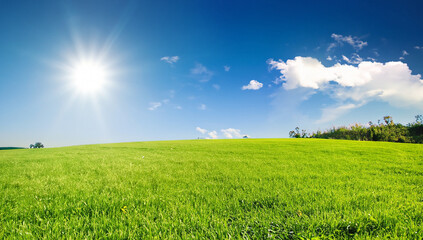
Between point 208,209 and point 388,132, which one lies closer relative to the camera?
point 208,209

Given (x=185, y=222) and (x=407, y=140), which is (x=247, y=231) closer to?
(x=185, y=222)

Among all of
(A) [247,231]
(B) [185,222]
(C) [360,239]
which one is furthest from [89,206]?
(C) [360,239]

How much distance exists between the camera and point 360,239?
5.84 feet

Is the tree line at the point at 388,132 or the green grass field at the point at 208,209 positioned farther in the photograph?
the tree line at the point at 388,132

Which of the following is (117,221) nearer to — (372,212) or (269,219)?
(269,219)

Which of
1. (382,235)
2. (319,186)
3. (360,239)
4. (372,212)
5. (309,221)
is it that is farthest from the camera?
(319,186)

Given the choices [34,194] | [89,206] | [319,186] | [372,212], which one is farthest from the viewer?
[319,186]

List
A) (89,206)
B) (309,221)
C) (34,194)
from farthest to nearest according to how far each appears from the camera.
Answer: (34,194) < (89,206) < (309,221)

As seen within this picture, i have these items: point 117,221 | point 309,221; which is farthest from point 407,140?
point 117,221

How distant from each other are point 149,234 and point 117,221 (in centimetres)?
52

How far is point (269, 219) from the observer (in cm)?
220

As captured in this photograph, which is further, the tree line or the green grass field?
the tree line

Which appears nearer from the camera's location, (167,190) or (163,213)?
Answer: (163,213)

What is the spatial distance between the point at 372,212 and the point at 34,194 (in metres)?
5.30
